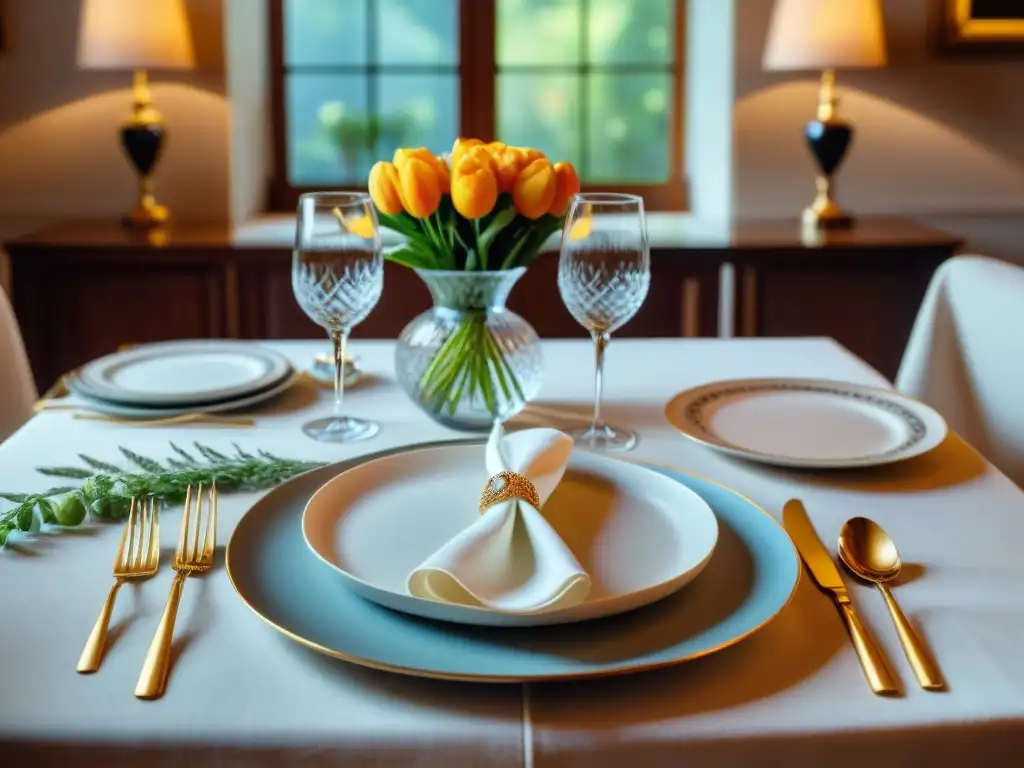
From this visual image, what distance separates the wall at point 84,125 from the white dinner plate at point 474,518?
2.11 meters

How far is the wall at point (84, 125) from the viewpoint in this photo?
2.70 metres

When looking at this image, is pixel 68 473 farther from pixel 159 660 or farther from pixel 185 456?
pixel 159 660

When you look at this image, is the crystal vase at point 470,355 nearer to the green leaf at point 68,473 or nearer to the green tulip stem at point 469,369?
the green tulip stem at point 469,369

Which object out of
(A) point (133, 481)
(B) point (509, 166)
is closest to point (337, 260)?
(B) point (509, 166)

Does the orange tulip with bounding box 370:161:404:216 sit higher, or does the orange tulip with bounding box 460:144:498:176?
the orange tulip with bounding box 460:144:498:176

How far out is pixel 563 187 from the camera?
1039mm

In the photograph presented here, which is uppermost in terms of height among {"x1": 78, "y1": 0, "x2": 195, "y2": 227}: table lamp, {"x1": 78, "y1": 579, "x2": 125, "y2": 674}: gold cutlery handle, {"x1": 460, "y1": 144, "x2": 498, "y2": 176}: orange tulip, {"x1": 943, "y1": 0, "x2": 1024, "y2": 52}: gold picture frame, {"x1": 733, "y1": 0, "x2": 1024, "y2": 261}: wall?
{"x1": 943, "y1": 0, "x2": 1024, "y2": 52}: gold picture frame

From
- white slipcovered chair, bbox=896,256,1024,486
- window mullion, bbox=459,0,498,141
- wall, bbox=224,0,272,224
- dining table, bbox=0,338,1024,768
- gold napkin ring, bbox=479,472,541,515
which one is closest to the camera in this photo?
dining table, bbox=0,338,1024,768

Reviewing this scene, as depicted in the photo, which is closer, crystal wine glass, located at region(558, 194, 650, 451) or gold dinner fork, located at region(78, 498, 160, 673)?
gold dinner fork, located at region(78, 498, 160, 673)

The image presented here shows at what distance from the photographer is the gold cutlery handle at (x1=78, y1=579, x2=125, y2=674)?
0.60 metres

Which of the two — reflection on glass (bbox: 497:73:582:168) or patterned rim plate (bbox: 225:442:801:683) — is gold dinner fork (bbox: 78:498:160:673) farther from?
reflection on glass (bbox: 497:73:582:168)

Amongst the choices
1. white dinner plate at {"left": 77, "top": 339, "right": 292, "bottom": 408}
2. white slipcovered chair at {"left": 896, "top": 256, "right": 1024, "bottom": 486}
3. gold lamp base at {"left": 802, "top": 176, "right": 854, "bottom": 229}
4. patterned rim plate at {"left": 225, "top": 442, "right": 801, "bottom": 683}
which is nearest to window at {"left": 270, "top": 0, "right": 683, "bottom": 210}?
gold lamp base at {"left": 802, "top": 176, "right": 854, "bottom": 229}

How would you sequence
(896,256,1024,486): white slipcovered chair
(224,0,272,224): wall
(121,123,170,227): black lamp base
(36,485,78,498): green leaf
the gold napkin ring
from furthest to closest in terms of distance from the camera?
(224,0,272,224): wall, (121,123,170,227): black lamp base, (896,256,1024,486): white slipcovered chair, (36,485,78,498): green leaf, the gold napkin ring

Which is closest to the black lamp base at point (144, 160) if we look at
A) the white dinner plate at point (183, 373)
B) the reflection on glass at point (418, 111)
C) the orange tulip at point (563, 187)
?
the reflection on glass at point (418, 111)
